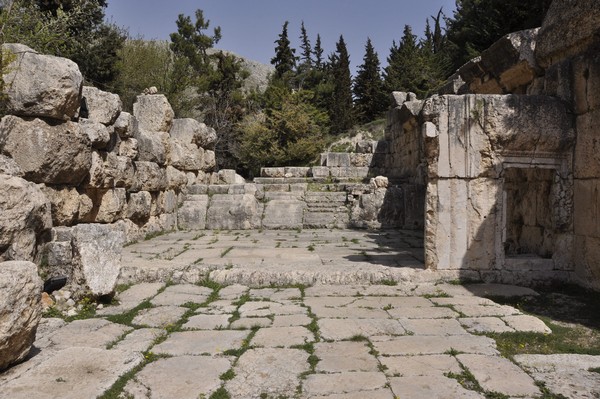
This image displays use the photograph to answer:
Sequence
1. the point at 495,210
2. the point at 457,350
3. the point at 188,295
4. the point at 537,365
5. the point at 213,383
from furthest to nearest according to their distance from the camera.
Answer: the point at 495,210
the point at 188,295
the point at 457,350
the point at 537,365
the point at 213,383

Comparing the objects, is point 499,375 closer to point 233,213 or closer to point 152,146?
point 152,146

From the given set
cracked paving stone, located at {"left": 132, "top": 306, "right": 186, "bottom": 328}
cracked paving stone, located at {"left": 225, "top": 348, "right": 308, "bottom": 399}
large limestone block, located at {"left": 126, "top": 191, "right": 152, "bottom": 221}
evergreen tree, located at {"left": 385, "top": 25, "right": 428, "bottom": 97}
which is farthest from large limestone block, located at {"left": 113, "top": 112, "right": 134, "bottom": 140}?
evergreen tree, located at {"left": 385, "top": 25, "right": 428, "bottom": 97}

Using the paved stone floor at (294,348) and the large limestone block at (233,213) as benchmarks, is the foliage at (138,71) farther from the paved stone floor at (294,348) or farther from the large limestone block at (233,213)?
the paved stone floor at (294,348)

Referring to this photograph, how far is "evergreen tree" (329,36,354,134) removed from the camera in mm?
35812

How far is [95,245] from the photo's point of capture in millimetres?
5078

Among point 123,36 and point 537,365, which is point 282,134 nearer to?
point 123,36

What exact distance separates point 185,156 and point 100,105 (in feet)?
14.6

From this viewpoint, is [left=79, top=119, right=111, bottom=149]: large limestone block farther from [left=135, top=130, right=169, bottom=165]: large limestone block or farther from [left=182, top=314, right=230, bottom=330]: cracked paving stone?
[left=182, top=314, right=230, bottom=330]: cracked paving stone

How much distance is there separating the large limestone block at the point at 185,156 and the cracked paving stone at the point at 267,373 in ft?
28.0

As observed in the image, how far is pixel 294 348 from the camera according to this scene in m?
3.84

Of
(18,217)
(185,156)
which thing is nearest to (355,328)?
(18,217)

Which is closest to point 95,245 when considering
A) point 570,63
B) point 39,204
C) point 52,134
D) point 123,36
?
point 39,204

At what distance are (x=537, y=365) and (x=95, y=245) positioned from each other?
4.37 metres

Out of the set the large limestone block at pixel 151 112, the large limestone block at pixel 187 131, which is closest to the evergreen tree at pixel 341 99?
the large limestone block at pixel 187 131
